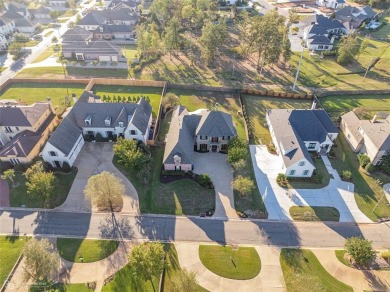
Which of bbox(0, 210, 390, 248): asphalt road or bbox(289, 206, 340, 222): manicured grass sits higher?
bbox(289, 206, 340, 222): manicured grass

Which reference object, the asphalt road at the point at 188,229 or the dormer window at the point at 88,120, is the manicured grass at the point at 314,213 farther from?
the dormer window at the point at 88,120

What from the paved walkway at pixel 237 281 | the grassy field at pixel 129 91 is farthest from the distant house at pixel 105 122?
the paved walkway at pixel 237 281

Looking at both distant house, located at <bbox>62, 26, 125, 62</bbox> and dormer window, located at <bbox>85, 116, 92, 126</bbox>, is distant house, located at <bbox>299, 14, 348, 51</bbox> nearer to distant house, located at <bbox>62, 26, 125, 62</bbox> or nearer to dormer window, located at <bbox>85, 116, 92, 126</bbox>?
distant house, located at <bbox>62, 26, 125, 62</bbox>

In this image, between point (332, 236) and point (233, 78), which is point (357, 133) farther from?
point (233, 78)

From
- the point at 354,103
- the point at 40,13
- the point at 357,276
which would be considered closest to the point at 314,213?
the point at 357,276

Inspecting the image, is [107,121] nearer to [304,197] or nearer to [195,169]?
Answer: [195,169]

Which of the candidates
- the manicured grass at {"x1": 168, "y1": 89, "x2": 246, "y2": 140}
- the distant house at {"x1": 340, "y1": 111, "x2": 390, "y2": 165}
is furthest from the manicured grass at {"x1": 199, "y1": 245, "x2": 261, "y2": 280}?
the manicured grass at {"x1": 168, "y1": 89, "x2": 246, "y2": 140}

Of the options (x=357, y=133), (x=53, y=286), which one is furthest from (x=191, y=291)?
(x=357, y=133)
